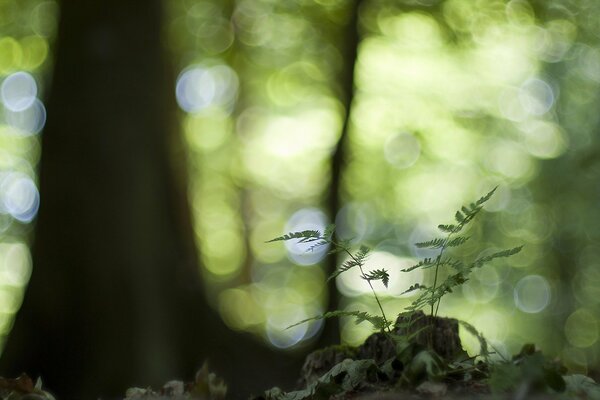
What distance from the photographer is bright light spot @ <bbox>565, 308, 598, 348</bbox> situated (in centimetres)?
1835

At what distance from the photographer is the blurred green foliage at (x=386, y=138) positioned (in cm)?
1334

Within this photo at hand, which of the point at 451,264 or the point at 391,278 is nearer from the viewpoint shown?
the point at 451,264

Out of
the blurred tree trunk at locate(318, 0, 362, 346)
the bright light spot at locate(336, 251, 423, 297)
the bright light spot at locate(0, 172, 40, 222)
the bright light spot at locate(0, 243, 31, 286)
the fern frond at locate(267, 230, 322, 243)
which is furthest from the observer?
the bright light spot at locate(0, 243, 31, 286)

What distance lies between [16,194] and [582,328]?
542 inches

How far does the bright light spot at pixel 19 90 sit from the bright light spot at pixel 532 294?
12050 millimetres

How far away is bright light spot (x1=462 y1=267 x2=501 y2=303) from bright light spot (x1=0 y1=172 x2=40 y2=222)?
9981 mm

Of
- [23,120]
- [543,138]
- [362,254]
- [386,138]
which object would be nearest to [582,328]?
[543,138]

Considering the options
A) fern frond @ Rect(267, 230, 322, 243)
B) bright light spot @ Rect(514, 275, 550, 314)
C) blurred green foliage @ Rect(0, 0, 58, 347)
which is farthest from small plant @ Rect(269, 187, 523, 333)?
bright light spot @ Rect(514, 275, 550, 314)

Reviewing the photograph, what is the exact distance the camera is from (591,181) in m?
15.4

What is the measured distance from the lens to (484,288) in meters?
18.2

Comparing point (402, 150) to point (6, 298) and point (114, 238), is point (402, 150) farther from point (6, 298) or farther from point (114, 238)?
point (6, 298)

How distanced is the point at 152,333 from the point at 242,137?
10954 millimetres

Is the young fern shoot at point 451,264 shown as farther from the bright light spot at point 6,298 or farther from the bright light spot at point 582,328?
the bright light spot at point 582,328

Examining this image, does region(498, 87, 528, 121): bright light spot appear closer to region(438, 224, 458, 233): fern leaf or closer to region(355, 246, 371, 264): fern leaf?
region(438, 224, 458, 233): fern leaf
